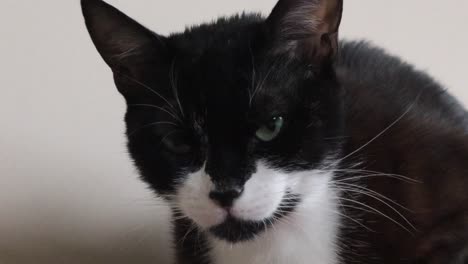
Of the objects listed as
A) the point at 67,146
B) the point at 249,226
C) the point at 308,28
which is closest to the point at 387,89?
the point at 308,28

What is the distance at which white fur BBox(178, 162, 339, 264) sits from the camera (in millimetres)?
797

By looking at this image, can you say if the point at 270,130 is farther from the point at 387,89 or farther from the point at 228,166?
the point at 387,89

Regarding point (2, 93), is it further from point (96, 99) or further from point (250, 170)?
point (250, 170)

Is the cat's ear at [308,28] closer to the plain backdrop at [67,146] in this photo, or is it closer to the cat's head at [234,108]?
the cat's head at [234,108]

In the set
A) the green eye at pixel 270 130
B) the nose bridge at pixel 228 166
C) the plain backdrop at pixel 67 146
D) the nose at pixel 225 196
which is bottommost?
the plain backdrop at pixel 67 146

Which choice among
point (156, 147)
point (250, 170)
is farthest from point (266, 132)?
point (156, 147)

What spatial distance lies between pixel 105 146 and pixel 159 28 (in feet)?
0.87

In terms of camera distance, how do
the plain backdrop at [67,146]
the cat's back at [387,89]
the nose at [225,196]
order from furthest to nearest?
the plain backdrop at [67,146], the cat's back at [387,89], the nose at [225,196]

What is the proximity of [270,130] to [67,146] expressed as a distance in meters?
0.58

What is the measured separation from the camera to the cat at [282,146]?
0.78m

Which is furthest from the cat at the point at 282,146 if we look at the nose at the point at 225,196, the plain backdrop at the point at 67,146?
the plain backdrop at the point at 67,146

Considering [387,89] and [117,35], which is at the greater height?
[117,35]

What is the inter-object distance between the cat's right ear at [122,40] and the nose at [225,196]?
0.20 metres

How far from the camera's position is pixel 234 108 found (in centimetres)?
77
